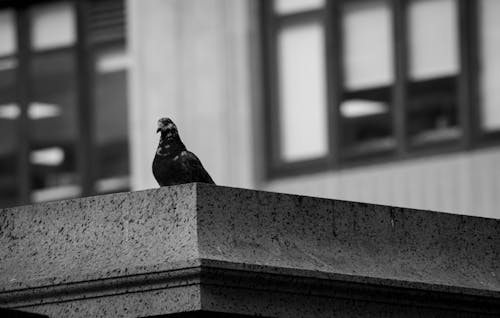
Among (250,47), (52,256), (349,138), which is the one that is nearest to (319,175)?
(349,138)

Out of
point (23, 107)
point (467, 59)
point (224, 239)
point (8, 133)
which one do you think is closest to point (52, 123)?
point (23, 107)

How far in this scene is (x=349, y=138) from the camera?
24.4 m

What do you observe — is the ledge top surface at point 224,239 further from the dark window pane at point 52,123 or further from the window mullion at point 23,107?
the window mullion at point 23,107

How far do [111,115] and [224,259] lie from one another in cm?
1930

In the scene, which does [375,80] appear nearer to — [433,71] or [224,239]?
[433,71]

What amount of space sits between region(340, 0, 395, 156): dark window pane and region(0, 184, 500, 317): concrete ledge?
14745 mm

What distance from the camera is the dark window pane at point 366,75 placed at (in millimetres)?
24156

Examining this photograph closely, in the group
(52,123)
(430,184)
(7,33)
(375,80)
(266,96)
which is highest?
(7,33)

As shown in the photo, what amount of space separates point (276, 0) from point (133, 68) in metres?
2.56

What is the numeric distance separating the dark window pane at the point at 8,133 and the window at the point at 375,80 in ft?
15.3

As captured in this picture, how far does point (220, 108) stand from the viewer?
83.3 feet

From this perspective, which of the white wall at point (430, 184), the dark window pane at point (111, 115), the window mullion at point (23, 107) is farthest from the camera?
the window mullion at point (23, 107)

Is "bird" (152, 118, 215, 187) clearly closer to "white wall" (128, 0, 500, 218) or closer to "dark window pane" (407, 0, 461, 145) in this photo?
"white wall" (128, 0, 500, 218)

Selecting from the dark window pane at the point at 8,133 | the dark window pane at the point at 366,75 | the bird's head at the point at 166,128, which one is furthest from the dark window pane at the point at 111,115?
the bird's head at the point at 166,128
